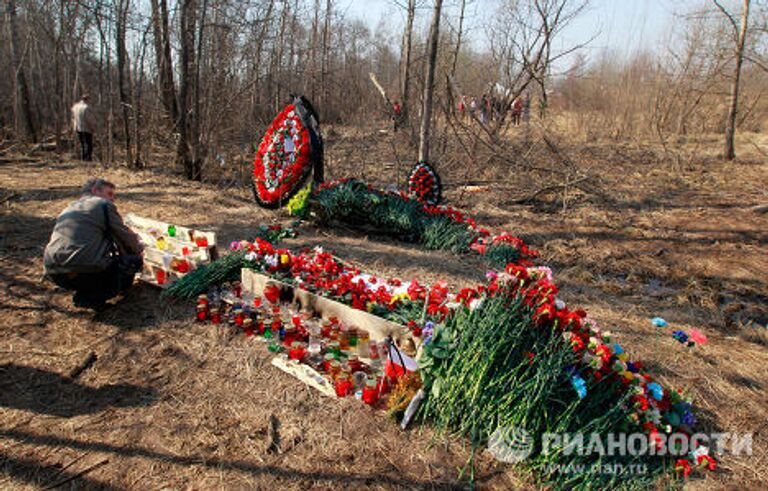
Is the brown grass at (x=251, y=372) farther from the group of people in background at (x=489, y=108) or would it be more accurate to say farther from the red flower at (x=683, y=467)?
the group of people in background at (x=489, y=108)

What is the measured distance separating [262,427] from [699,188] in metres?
10.5

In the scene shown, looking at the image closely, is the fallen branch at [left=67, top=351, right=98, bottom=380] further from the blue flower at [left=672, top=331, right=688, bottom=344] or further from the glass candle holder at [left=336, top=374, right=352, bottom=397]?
the blue flower at [left=672, top=331, right=688, bottom=344]

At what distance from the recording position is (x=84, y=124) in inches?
381

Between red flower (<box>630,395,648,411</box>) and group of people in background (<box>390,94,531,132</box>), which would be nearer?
red flower (<box>630,395,648,411</box>)

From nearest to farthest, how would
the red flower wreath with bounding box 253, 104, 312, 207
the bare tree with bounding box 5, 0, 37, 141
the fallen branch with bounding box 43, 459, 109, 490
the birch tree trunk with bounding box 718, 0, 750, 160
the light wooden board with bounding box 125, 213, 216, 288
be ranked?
the fallen branch with bounding box 43, 459, 109, 490, the light wooden board with bounding box 125, 213, 216, 288, the red flower wreath with bounding box 253, 104, 312, 207, the bare tree with bounding box 5, 0, 37, 141, the birch tree trunk with bounding box 718, 0, 750, 160

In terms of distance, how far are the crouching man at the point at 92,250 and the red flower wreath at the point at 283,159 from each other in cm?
287

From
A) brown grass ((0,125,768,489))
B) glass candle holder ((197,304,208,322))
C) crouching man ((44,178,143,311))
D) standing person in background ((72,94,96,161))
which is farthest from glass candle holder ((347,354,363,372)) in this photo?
standing person in background ((72,94,96,161))

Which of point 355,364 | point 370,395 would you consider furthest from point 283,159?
point 370,395

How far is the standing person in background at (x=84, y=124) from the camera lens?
9531 mm

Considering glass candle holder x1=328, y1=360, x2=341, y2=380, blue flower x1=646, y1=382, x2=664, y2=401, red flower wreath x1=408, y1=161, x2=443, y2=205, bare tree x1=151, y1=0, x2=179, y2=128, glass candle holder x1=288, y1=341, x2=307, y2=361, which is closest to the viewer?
blue flower x1=646, y1=382, x2=664, y2=401

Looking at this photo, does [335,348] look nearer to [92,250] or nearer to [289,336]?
[289,336]

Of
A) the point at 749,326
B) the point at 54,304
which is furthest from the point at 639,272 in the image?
the point at 54,304

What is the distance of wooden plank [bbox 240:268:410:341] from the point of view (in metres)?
3.18

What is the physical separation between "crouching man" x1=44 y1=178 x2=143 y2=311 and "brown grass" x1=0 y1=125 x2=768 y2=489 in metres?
0.27
